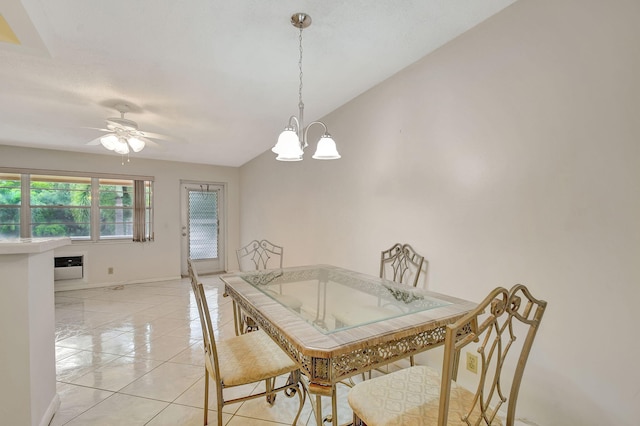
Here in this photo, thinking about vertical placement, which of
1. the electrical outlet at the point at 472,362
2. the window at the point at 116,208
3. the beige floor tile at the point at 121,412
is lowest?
the beige floor tile at the point at 121,412

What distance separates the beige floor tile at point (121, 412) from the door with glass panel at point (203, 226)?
3789 mm

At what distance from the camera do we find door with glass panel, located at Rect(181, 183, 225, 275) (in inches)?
218

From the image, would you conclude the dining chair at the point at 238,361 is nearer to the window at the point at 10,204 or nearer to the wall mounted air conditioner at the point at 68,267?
the wall mounted air conditioner at the point at 68,267

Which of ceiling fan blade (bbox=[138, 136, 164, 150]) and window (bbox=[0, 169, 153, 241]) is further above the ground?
ceiling fan blade (bbox=[138, 136, 164, 150])

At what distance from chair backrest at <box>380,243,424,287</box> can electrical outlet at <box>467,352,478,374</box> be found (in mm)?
559

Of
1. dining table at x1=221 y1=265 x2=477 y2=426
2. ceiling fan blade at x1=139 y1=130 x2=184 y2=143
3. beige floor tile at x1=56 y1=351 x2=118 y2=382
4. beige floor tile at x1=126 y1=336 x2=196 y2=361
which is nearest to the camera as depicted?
dining table at x1=221 y1=265 x2=477 y2=426

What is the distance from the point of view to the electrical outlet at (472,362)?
1.88 metres

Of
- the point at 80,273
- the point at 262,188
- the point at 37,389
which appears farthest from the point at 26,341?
the point at 80,273

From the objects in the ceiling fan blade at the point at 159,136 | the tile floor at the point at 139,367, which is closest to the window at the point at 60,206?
the tile floor at the point at 139,367

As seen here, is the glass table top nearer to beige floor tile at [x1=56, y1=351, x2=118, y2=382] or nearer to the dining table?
the dining table

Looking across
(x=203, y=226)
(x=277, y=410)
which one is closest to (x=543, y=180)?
(x=277, y=410)

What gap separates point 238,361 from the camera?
157 cm

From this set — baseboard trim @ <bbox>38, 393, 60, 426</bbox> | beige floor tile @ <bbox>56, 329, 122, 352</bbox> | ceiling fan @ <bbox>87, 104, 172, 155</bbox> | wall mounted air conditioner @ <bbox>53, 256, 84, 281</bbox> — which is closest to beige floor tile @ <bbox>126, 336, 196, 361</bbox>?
beige floor tile @ <bbox>56, 329, 122, 352</bbox>

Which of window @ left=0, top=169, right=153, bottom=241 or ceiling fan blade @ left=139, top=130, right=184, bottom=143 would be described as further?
window @ left=0, top=169, right=153, bottom=241
